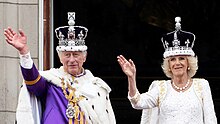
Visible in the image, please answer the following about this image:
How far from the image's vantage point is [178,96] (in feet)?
29.8

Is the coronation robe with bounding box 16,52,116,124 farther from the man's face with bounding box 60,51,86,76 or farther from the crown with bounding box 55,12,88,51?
the crown with bounding box 55,12,88,51

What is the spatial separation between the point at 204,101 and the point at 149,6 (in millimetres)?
4059

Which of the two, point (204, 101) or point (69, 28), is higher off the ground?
point (69, 28)

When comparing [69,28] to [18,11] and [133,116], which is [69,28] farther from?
[133,116]

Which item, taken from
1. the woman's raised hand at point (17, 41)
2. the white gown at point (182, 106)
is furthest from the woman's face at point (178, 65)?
the woman's raised hand at point (17, 41)

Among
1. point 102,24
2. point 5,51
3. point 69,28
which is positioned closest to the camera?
point 69,28

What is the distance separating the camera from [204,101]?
905cm

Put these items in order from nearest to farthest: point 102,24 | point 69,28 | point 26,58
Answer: point 26,58 < point 69,28 < point 102,24

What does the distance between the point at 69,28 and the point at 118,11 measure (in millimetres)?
3993

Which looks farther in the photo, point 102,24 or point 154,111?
point 102,24

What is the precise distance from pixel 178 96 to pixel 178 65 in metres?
0.30

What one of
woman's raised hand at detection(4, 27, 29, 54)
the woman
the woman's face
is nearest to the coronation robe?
woman's raised hand at detection(4, 27, 29, 54)

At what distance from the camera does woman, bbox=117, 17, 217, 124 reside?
8.98 metres

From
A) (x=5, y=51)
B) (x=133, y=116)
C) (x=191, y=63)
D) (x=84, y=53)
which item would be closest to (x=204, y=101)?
(x=191, y=63)
